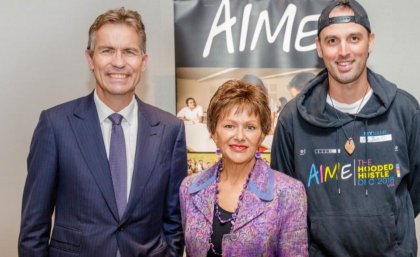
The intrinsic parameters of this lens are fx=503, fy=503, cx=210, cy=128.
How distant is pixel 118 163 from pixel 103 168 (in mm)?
66

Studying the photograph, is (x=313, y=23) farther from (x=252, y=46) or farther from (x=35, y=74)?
(x=35, y=74)

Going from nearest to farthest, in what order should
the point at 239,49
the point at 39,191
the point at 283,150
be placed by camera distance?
the point at 39,191, the point at 283,150, the point at 239,49

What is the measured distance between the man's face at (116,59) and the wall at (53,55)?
3.16 feet

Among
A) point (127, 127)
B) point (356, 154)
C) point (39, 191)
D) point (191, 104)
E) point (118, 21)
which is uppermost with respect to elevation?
point (118, 21)

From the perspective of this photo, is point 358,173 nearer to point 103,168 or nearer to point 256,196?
point 256,196

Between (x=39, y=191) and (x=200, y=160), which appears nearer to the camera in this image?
(x=39, y=191)

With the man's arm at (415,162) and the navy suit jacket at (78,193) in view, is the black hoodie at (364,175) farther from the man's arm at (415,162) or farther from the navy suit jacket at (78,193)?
the navy suit jacket at (78,193)

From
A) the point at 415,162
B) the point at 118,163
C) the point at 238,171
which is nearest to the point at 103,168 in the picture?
the point at 118,163

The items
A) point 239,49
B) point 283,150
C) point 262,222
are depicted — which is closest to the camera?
point 262,222

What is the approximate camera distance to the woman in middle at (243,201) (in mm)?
1745

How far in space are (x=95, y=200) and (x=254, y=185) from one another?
0.59 meters

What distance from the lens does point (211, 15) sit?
9.11 feet

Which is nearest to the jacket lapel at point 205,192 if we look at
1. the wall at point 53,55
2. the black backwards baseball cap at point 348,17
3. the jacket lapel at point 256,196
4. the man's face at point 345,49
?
the jacket lapel at point 256,196

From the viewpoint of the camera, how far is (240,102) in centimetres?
180
